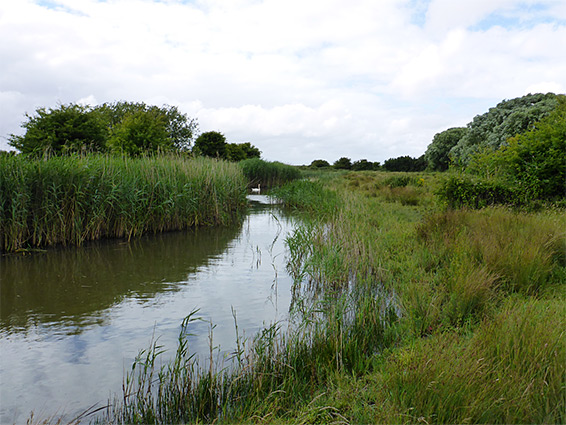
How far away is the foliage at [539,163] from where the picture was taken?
9.49 m

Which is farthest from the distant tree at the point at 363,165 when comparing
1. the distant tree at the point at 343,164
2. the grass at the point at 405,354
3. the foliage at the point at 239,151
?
the grass at the point at 405,354

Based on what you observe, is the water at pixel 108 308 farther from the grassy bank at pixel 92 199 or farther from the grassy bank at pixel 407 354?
the grassy bank at pixel 92 199

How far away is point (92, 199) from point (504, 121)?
23.9 metres

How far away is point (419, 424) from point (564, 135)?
30.5 ft

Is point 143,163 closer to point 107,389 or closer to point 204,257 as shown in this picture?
point 204,257

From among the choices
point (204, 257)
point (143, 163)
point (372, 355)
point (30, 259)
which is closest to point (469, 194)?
point (204, 257)

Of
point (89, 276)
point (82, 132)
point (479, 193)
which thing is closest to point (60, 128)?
point (82, 132)

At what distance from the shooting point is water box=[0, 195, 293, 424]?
3.67 meters

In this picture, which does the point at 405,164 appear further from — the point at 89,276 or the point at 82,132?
the point at 89,276

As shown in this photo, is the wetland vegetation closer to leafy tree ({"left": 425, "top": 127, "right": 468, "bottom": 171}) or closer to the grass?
the grass

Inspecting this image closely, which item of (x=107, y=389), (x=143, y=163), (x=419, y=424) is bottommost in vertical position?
(x=107, y=389)

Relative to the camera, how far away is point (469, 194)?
403 inches

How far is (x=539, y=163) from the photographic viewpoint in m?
9.80

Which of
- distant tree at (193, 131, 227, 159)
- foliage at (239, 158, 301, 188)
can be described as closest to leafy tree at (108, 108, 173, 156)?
foliage at (239, 158, 301, 188)
